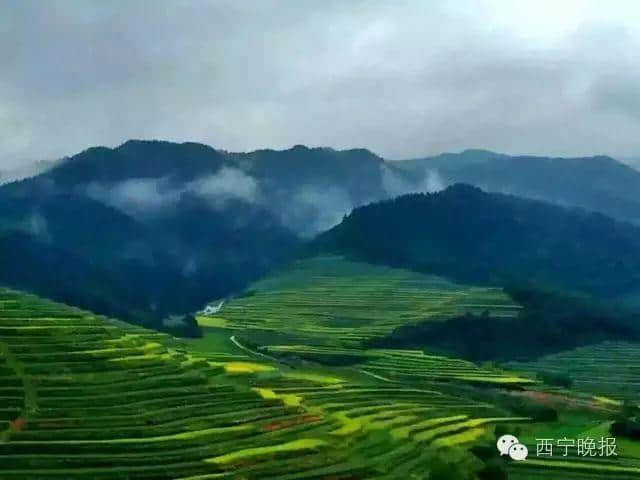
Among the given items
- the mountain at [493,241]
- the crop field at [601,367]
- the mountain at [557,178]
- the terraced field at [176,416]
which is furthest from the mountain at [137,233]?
the mountain at [557,178]

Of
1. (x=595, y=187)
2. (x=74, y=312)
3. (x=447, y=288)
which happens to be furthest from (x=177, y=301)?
(x=595, y=187)

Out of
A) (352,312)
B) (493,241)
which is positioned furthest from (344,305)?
(493,241)

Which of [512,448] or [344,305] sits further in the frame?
[344,305]

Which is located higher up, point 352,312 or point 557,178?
point 557,178

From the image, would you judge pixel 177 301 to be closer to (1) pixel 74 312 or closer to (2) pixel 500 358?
(2) pixel 500 358

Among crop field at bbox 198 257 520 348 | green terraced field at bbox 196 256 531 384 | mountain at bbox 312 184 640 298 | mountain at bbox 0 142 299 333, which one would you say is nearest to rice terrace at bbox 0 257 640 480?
green terraced field at bbox 196 256 531 384

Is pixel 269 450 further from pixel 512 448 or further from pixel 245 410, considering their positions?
pixel 512 448

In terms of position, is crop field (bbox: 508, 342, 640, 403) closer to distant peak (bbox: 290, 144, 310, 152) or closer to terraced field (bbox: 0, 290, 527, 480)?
terraced field (bbox: 0, 290, 527, 480)

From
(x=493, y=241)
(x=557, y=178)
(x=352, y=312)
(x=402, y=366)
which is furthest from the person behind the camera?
(x=557, y=178)
